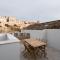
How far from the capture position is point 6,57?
258 centimetres

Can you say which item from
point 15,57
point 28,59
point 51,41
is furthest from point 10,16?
point 15,57

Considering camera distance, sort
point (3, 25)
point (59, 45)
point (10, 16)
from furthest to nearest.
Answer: point (10, 16), point (3, 25), point (59, 45)

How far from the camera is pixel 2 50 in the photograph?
8.21 feet

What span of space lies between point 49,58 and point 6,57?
326 centimetres

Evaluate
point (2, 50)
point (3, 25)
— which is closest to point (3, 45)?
point (2, 50)

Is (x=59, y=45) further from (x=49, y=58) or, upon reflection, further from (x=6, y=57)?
(x=6, y=57)

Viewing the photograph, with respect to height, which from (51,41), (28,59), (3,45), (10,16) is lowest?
(28,59)

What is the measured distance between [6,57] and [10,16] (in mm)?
27788

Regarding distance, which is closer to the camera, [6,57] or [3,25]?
[6,57]

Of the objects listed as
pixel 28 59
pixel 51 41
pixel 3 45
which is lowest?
pixel 28 59

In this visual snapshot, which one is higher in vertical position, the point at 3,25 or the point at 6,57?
the point at 3,25

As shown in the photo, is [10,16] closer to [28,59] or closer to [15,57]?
[28,59]

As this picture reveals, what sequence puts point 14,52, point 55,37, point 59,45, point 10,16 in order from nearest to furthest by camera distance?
point 14,52 → point 59,45 → point 55,37 → point 10,16

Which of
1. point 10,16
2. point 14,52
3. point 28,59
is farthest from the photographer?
point 10,16
